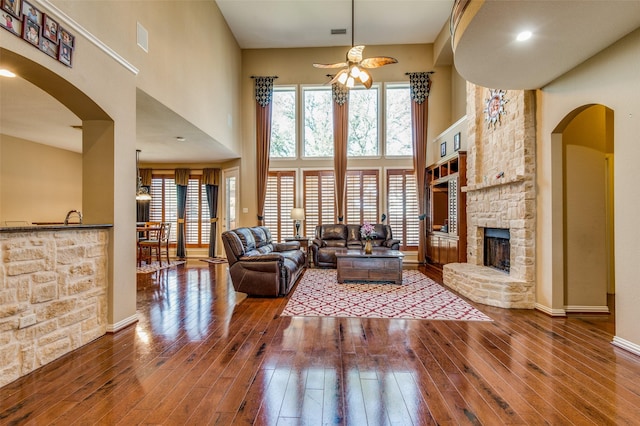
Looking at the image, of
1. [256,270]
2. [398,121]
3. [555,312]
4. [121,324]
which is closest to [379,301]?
[256,270]

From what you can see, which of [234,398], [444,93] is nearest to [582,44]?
[234,398]

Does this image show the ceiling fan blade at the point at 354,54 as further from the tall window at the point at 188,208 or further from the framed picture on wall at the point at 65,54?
the tall window at the point at 188,208

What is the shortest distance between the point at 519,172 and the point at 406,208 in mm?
4157

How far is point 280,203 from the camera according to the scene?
335 inches

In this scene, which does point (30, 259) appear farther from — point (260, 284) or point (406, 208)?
point (406, 208)

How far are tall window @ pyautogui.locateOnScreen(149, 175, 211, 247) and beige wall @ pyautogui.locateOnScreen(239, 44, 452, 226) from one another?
1358 mm

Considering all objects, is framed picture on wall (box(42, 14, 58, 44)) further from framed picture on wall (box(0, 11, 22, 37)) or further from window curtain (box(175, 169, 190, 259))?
window curtain (box(175, 169, 190, 259))

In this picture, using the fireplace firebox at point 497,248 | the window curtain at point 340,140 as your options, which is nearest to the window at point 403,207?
the window curtain at point 340,140

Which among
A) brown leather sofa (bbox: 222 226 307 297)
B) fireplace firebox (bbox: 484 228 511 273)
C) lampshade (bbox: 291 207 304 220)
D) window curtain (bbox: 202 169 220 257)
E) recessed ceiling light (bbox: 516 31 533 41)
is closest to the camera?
recessed ceiling light (bbox: 516 31 533 41)

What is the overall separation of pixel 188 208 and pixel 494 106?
7.83 metres

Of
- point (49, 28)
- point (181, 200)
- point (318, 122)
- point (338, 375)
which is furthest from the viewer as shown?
point (181, 200)

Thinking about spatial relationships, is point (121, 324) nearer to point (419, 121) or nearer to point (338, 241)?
point (338, 241)

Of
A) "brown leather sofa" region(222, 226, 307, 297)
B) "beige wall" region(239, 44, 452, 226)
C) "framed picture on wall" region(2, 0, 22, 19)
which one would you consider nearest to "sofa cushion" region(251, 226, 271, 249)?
"brown leather sofa" region(222, 226, 307, 297)

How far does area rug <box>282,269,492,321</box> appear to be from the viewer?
3.80 meters
